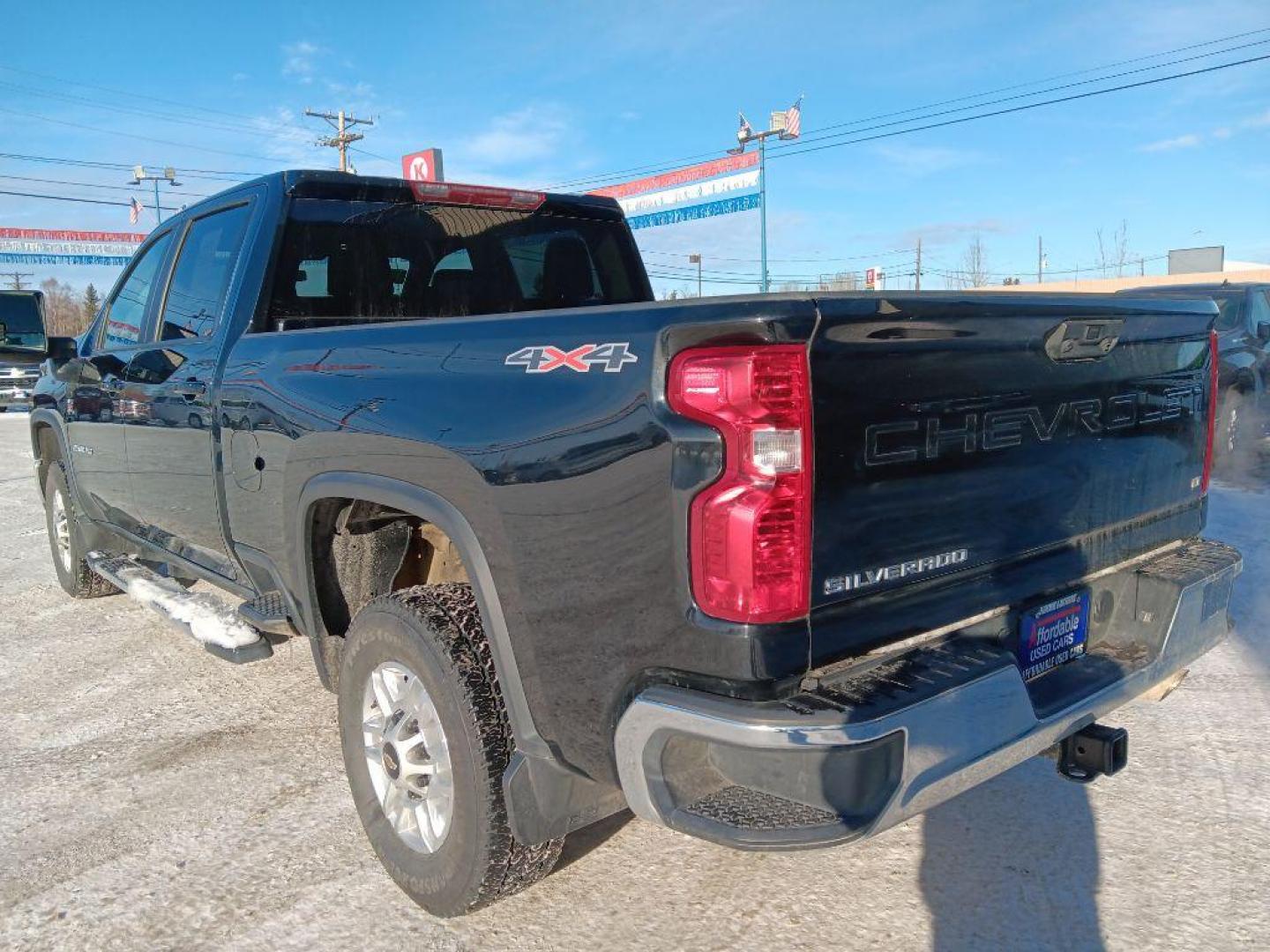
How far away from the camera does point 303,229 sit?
12.1ft

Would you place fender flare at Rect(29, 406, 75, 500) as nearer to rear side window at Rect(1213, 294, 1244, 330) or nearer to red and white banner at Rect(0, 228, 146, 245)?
rear side window at Rect(1213, 294, 1244, 330)

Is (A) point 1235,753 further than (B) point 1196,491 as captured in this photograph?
Yes

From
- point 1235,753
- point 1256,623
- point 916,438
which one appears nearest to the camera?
point 916,438

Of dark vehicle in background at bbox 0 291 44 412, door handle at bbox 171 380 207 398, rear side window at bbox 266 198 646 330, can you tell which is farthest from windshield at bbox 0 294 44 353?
rear side window at bbox 266 198 646 330

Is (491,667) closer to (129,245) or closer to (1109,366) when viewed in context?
(1109,366)

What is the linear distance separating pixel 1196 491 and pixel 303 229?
10.9ft

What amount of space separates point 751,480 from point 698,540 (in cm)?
16

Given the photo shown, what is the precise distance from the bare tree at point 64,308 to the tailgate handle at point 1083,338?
7195 cm

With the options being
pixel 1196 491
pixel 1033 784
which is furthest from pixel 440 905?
pixel 1196 491

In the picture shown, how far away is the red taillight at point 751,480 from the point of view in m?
1.86

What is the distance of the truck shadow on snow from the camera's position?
2.53m

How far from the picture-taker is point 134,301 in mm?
4875

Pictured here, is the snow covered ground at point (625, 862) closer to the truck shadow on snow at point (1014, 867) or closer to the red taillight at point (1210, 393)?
the truck shadow on snow at point (1014, 867)

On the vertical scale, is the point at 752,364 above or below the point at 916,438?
above
